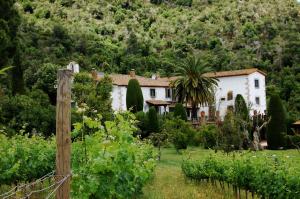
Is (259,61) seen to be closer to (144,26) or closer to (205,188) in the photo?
(144,26)

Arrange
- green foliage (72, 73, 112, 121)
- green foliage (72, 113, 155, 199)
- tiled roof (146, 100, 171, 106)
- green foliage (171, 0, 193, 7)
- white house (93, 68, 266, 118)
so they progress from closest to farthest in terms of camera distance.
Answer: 1. green foliage (72, 113, 155, 199)
2. green foliage (72, 73, 112, 121)
3. white house (93, 68, 266, 118)
4. tiled roof (146, 100, 171, 106)
5. green foliage (171, 0, 193, 7)

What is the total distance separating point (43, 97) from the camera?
3312cm

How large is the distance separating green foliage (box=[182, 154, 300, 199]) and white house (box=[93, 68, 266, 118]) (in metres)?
34.5

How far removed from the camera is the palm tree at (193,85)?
49.1m

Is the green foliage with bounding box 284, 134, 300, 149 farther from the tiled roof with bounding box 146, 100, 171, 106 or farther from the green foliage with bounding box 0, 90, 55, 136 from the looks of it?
the tiled roof with bounding box 146, 100, 171, 106

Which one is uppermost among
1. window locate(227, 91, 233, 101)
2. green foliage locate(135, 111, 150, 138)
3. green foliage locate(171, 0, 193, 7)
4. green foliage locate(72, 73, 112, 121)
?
green foliage locate(171, 0, 193, 7)

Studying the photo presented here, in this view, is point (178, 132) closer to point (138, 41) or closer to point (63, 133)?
point (63, 133)

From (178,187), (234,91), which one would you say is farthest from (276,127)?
(234,91)

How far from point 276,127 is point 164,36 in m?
60.4

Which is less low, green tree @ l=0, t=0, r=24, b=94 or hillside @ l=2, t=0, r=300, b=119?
hillside @ l=2, t=0, r=300, b=119

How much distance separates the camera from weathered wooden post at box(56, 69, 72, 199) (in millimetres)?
5602

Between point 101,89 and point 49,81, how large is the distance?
406 inches

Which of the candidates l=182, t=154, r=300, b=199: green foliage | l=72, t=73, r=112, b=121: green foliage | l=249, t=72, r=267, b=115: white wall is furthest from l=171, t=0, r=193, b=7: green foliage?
l=182, t=154, r=300, b=199: green foliage

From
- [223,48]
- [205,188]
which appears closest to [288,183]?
[205,188]
